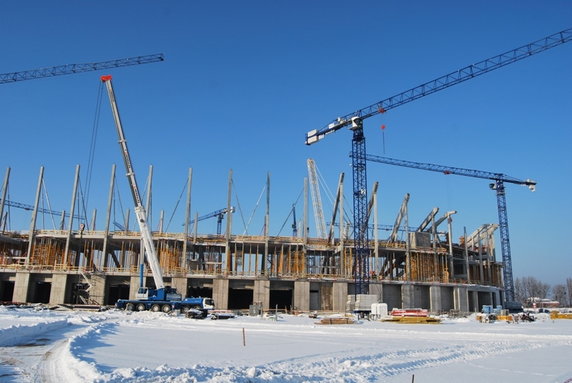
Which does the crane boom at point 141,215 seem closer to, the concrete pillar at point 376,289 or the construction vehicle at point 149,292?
the construction vehicle at point 149,292

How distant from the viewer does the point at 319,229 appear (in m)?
85.1

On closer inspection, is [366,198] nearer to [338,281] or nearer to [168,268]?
[338,281]

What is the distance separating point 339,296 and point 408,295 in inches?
329

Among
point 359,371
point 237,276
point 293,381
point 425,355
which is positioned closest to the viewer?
point 293,381

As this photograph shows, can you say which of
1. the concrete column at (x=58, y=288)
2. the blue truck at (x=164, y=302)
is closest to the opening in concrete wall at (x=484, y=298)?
the blue truck at (x=164, y=302)

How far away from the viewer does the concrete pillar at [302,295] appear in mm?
50969

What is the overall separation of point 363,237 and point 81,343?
43.4m

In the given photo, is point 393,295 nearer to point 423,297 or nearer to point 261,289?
point 423,297

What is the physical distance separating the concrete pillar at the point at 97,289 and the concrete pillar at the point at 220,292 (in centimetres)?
1164

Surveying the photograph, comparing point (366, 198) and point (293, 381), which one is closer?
point (293, 381)

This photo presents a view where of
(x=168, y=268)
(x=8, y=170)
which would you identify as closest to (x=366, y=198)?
(x=168, y=268)

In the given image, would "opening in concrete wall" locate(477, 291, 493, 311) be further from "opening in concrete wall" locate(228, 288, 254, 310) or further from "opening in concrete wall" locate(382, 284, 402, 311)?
"opening in concrete wall" locate(228, 288, 254, 310)

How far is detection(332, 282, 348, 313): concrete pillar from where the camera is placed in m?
52.2

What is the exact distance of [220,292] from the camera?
51062mm
